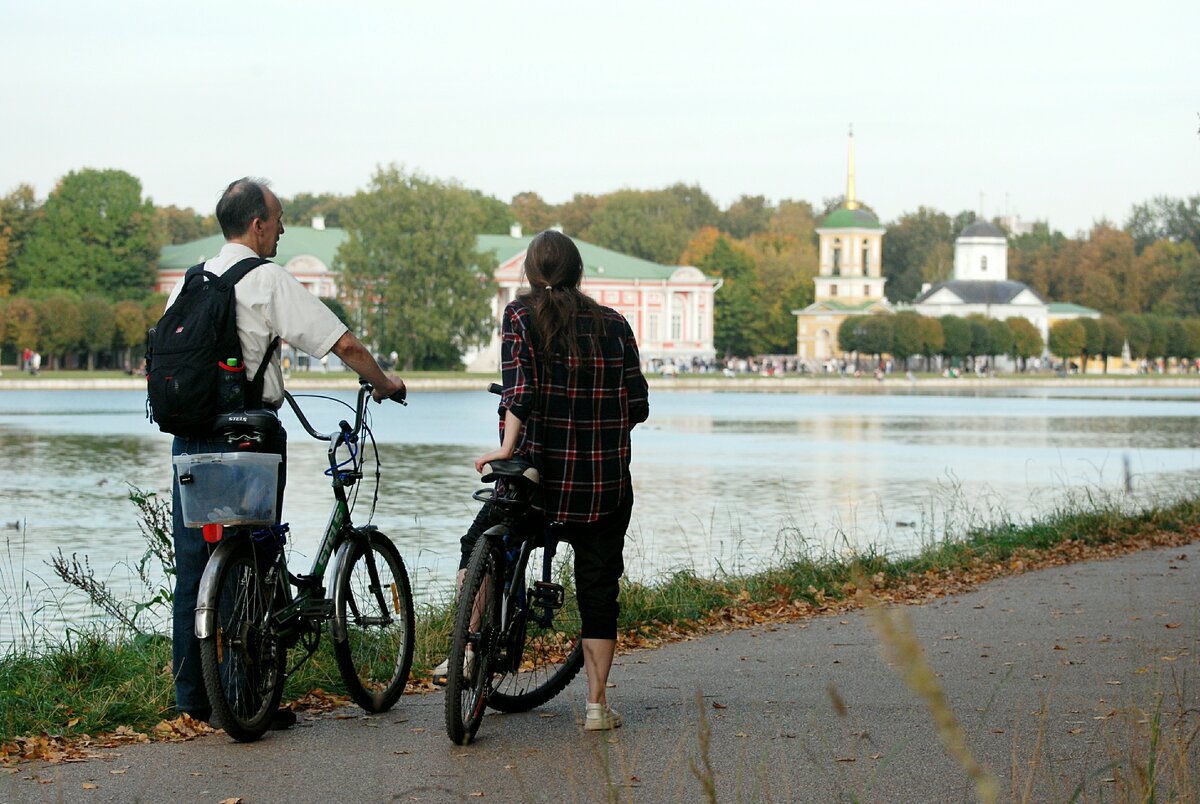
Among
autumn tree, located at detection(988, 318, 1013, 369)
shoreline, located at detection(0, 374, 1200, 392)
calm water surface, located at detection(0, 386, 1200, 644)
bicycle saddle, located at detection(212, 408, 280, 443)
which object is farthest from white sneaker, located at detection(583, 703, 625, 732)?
autumn tree, located at detection(988, 318, 1013, 369)

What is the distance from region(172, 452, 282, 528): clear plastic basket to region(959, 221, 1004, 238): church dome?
128677 mm

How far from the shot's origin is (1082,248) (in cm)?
13662

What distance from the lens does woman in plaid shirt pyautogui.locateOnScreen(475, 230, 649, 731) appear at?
17.2ft

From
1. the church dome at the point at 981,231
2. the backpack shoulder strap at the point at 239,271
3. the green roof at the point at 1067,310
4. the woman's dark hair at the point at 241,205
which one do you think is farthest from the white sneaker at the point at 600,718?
the church dome at the point at 981,231

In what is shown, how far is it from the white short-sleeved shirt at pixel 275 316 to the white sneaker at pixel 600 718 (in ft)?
4.73

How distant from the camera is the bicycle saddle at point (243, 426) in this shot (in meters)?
5.13

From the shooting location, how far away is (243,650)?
16.8 ft

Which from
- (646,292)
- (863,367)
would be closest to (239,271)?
(646,292)

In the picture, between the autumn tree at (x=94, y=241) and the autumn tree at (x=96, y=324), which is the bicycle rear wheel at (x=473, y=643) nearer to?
the autumn tree at (x=96, y=324)

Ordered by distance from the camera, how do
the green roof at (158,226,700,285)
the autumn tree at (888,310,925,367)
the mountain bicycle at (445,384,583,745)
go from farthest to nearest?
the autumn tree at (888,310,925,367), the green roof at (158,226,700,285), the mountain bicycle at (445,384,583,745)

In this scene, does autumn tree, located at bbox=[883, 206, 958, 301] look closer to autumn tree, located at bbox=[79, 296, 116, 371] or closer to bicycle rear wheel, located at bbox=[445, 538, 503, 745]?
autumn tree, located at bbox=[79, 296, 116, 371]

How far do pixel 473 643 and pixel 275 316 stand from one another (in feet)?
3.95

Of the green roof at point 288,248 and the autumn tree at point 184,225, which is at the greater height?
the autumn tree at point 184,225

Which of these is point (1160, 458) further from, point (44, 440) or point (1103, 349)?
point (1103, 349)
